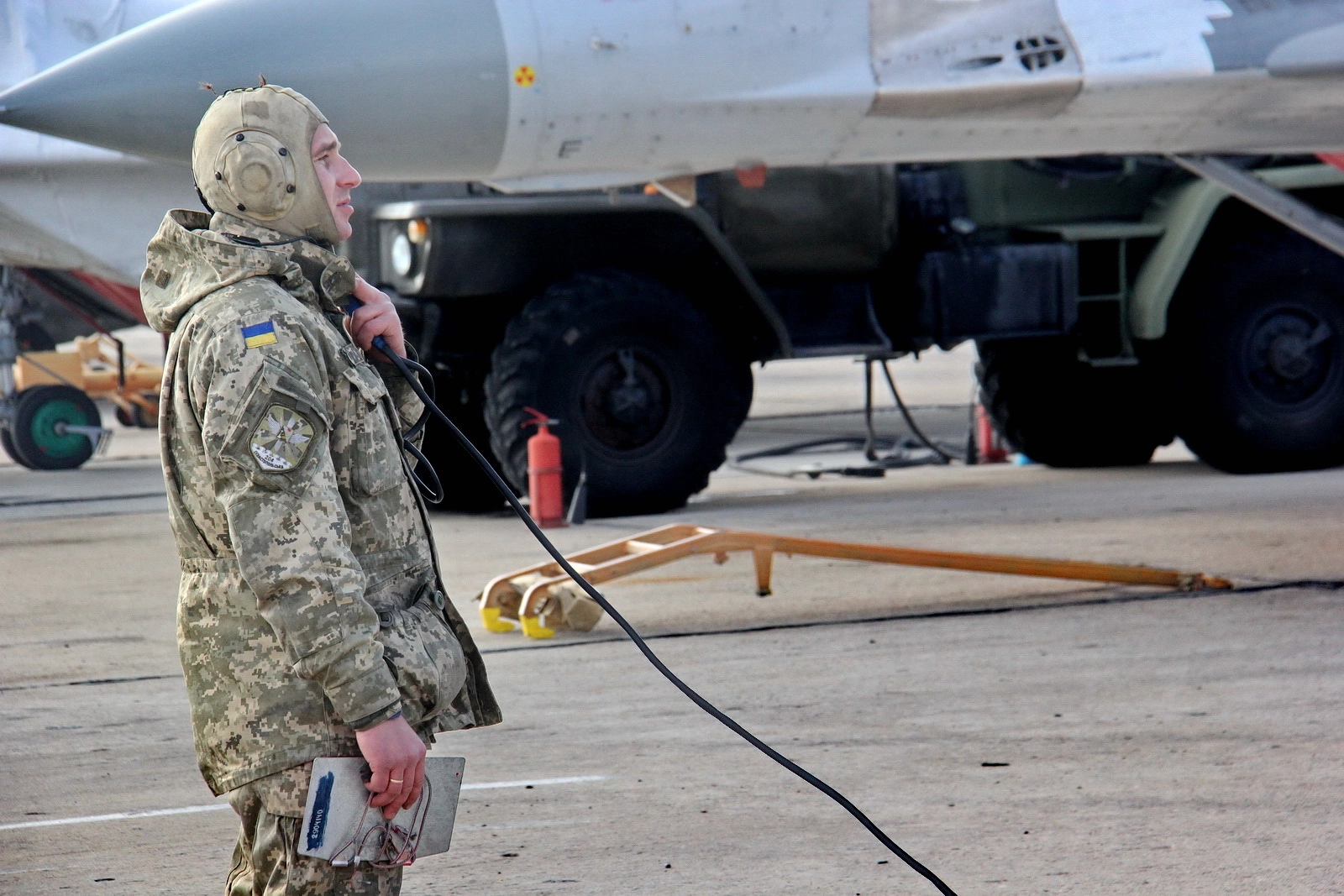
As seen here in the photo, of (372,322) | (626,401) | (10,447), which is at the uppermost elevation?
(372,322)

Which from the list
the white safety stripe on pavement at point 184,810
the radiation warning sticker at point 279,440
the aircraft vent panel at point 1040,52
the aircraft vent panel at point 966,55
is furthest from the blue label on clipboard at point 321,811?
the aircraft vent panel at point 1040,52

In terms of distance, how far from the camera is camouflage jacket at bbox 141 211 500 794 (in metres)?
2.28

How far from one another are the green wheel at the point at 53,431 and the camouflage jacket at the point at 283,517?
36.0 ft

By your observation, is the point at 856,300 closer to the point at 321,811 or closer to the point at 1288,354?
the point at 1288,354

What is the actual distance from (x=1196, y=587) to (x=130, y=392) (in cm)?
1043

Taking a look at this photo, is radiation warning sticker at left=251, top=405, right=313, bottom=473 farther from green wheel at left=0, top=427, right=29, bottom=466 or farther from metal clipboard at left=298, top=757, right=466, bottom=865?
green wheel at left=0, top=427, right=29, bottom=466

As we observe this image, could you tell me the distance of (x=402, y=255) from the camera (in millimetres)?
9312

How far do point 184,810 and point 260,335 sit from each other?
92.0 inches

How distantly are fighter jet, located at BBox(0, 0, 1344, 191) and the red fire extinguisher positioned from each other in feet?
5.57

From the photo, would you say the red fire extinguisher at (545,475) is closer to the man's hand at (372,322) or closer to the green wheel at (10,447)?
the green wheel at (10,447)

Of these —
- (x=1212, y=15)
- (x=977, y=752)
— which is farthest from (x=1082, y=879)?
(x=1212, y=15)

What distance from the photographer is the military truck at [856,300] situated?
30.5 feet

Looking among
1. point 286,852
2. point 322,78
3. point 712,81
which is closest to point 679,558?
point 712,81

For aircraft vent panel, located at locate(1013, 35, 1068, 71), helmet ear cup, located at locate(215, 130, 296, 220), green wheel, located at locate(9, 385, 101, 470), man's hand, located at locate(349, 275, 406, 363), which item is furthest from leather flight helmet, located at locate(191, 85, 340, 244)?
green wheel, located at locate(9, 385, 101, 470)
